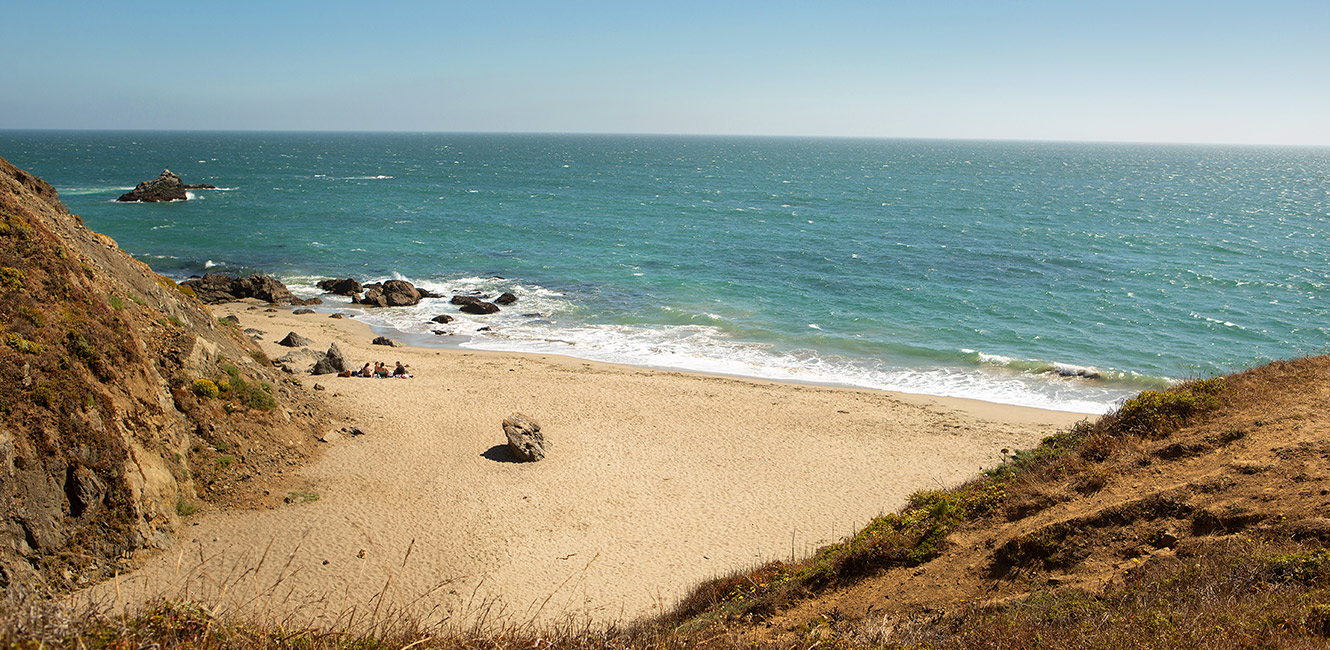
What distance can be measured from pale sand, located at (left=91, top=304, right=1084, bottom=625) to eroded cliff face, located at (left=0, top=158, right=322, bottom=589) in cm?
86

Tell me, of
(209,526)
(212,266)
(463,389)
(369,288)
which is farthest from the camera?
(212,266)

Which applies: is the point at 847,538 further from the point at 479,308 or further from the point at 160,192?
the point at 160,192

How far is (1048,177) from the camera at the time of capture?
401 feet

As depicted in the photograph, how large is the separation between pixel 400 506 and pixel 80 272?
8.16m

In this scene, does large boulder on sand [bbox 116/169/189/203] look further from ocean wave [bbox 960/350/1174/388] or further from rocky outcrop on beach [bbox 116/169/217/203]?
ocean wave [bbox 960/350/1174/388]

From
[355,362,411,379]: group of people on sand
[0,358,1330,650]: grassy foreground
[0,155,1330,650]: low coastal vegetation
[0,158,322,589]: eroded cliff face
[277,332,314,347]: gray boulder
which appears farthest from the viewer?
→ [277,332,314,347]: gray boulder

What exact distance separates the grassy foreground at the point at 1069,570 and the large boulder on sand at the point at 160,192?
81902 millimetres

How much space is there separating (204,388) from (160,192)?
7535cm

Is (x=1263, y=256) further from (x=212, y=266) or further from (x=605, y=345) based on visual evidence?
(x=212, y=266)

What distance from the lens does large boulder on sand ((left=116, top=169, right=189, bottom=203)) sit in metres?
74.0

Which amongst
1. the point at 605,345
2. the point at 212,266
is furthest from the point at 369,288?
the point at 605,345

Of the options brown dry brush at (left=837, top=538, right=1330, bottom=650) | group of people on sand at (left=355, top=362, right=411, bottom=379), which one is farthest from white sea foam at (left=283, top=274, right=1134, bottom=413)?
brown dry brush at (left=837, top=538, right=1330, bottom=650)

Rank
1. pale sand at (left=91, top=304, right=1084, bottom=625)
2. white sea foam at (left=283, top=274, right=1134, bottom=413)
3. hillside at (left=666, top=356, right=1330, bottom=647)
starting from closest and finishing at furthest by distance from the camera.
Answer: hillside at (left=666, top=356, right=1330, bottom=647), pale sand at (left=91, top=304, right=1084, bottom=625), white sea foam at (left=283, top=274, right=1134, bottom=413)

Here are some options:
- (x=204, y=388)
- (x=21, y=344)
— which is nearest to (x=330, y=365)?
(x=204, y=388)
